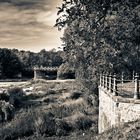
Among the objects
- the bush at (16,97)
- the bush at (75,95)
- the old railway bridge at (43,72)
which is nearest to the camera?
the bush at (16,97)

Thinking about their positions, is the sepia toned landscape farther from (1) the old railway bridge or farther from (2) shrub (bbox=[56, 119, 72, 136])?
(1) the old railway bridge

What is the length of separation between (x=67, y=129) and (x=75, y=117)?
116 inches

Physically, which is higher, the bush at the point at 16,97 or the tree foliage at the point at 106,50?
the tree foliage at the point at 106,50

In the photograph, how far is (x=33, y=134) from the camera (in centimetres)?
3934

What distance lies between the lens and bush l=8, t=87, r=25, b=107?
2205 inches

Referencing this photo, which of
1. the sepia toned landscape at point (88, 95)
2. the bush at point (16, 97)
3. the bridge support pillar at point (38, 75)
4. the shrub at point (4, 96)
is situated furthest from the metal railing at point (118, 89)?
the bridge support pillar at point (38, 75)

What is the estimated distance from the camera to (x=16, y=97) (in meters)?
59.5

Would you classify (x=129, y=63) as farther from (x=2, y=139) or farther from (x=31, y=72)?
(x=31, y=72)

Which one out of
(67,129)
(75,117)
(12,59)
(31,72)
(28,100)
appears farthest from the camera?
(31,72)

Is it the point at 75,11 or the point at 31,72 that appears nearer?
the point at 75,11

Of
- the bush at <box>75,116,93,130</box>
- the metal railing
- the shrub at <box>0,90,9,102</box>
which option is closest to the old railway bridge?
the shrub at <box>0,90,9,102</box>

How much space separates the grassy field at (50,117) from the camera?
129 ft

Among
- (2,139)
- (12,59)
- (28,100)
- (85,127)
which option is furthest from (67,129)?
(12,59)

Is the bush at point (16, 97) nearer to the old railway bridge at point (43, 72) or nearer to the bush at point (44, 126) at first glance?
the bush at point (44, 126)
